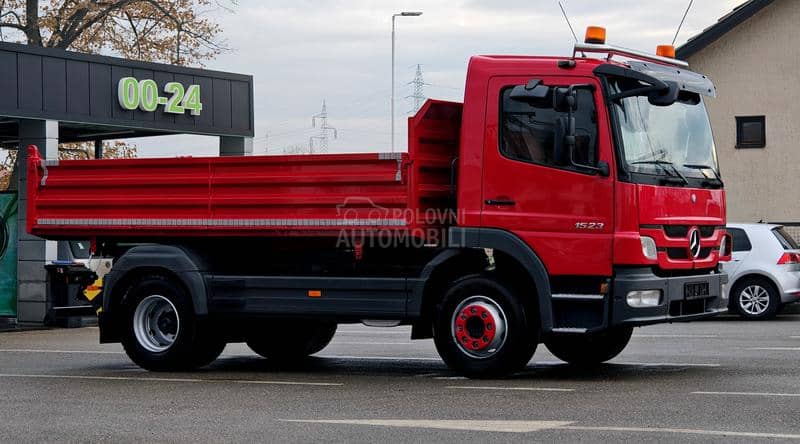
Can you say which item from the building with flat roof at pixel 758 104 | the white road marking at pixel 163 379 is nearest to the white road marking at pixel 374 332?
the white road marking at pixel 163 379

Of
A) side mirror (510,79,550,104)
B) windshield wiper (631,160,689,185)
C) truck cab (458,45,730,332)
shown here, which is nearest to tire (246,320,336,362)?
truck cab (458,45,730,332)

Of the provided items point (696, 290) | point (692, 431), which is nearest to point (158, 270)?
point (696, 290)

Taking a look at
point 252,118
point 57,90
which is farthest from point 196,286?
point 252,118

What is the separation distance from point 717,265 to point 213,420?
5.28 meters

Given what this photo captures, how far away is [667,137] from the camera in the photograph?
11.9 m

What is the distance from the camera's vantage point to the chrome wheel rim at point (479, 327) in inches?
457

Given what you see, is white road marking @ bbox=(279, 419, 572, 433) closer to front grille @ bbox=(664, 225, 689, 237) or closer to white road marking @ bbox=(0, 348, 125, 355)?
front grille @ bbox=(664, 225, 689, 237)

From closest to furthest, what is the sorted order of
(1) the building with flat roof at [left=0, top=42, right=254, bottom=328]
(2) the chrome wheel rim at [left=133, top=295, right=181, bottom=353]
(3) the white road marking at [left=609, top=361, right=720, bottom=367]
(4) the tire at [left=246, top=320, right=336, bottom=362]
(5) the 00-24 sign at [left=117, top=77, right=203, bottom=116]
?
1. (3) the white road marking at [left=609, top=361, right=720, bottom=367]
2. (2) the chrome wheel rim at [left=133, top=295, right=181, bottom=353]
3. (4) the tire at [left=246, top=320, right=336, bottom=362]
4. (1) the building with flat roof at [left=0, top=42, right=254, bottom=328]
5. (5) the 00-24 sign at [left=117, top=77, right=203, bottom=116]

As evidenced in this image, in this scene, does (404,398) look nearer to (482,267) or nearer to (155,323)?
(482,267)

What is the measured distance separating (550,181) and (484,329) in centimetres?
138

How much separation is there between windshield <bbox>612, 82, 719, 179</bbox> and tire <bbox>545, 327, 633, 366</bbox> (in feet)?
6.31

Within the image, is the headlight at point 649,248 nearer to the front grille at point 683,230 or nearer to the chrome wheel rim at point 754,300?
the front grille at point 683,230

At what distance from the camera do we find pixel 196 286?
1294cm

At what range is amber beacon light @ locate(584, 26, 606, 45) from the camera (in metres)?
11.9
